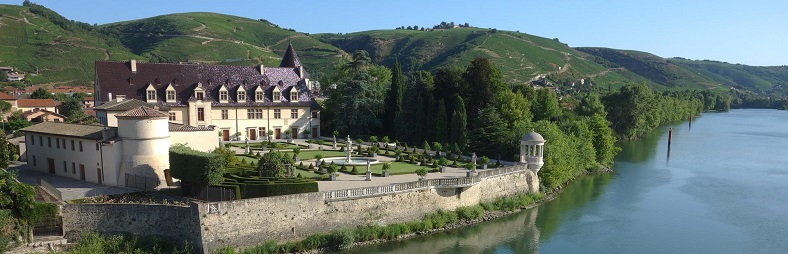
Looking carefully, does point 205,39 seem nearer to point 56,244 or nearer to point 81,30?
point 81,30

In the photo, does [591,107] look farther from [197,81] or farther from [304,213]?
[304,213]

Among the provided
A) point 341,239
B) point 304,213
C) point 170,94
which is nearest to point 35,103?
point 170,94

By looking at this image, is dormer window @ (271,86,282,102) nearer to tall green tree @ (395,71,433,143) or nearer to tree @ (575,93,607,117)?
tall green tree @ (395,71,433,143)

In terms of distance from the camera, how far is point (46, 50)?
4058 inches

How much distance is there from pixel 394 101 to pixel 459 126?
940 cm

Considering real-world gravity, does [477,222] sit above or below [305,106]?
below

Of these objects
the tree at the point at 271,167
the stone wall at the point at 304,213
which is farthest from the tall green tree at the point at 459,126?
the tree at the point at 271,167

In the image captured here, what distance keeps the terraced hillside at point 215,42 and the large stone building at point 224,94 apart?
165ft

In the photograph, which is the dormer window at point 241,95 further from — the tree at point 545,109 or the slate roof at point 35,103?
the slate roof at point 35,103

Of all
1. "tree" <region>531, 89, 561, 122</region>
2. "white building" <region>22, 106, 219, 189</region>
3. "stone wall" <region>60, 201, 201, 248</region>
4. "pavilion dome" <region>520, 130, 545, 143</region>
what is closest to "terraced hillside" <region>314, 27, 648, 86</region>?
"tree" <region>531, 89, 561, 122</region>

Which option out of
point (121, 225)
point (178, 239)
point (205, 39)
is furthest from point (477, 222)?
point (205, 39)

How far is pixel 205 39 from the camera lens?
137 m

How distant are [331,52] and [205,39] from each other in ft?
116

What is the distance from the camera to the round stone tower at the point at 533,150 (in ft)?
120
